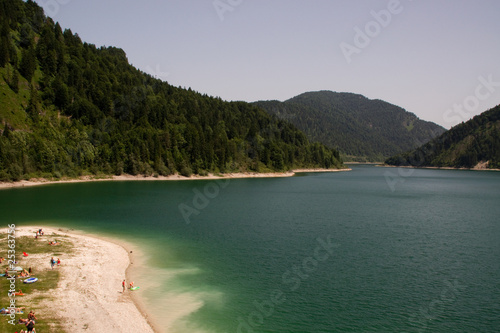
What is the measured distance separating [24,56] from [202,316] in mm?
170578

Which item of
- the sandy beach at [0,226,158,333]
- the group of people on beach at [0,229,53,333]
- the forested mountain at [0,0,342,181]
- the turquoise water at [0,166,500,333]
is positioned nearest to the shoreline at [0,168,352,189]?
the forested mountain at [0,0,342,181]

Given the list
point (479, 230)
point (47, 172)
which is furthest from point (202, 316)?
point (47, 172)

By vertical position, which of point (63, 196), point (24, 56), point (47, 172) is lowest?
point (63, 196)

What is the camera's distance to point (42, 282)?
29.7m

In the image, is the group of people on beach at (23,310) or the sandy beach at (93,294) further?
the sandy beach at (93,294)

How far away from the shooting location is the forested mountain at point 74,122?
126062mm

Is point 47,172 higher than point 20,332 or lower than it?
higher

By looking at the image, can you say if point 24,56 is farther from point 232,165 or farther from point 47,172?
point 232,165

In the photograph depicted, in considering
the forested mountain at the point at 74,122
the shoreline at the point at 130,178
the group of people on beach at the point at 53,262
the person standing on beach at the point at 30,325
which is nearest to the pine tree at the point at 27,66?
the forested mountain at the point at 74,122

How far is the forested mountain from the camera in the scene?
4963 inches

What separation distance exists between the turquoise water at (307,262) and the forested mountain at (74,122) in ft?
167

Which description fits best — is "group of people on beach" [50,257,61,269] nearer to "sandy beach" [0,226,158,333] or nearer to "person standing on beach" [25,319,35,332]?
"sandy beach" [0,226,158,333]

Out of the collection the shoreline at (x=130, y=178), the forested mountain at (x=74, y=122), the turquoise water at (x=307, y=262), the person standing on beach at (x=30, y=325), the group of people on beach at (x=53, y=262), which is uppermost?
the forested mountain at (x=74, y=122)

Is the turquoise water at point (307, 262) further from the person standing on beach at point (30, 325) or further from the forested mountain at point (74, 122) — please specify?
the forested mountain at point (74, 122)
